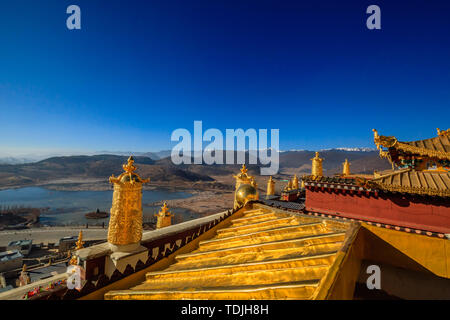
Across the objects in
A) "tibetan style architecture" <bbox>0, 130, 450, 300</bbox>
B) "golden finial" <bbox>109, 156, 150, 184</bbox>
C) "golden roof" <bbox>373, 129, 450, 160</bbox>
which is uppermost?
"golden roof" <bbox>373, 129, 450, 160</bbox>

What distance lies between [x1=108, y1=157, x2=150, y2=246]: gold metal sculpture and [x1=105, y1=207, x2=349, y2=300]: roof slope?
7.70 feet

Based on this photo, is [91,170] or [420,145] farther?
[91,170]

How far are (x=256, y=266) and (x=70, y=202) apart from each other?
81.6m

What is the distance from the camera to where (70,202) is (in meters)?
65.5

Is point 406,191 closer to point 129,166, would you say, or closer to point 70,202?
point 129,166

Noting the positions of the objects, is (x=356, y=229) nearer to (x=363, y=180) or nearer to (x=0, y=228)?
(x=363, y=180)

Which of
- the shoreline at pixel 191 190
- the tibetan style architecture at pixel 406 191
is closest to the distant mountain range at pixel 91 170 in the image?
the shoreline at pixel 191 190

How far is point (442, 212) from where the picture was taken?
7555 millimetres

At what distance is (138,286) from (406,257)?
170 inches

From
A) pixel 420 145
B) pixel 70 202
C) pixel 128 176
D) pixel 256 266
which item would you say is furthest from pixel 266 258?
pixel 70 202

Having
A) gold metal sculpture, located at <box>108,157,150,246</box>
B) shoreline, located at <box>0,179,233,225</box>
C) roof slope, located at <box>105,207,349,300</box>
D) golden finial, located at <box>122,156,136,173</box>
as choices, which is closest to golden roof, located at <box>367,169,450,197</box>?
roof slope, located at <box>105,207,349,300</box>

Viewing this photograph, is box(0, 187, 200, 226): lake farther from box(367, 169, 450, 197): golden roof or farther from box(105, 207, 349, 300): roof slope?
box(105, 207, 349, 300): roof slope

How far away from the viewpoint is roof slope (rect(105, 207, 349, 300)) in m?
2.24
